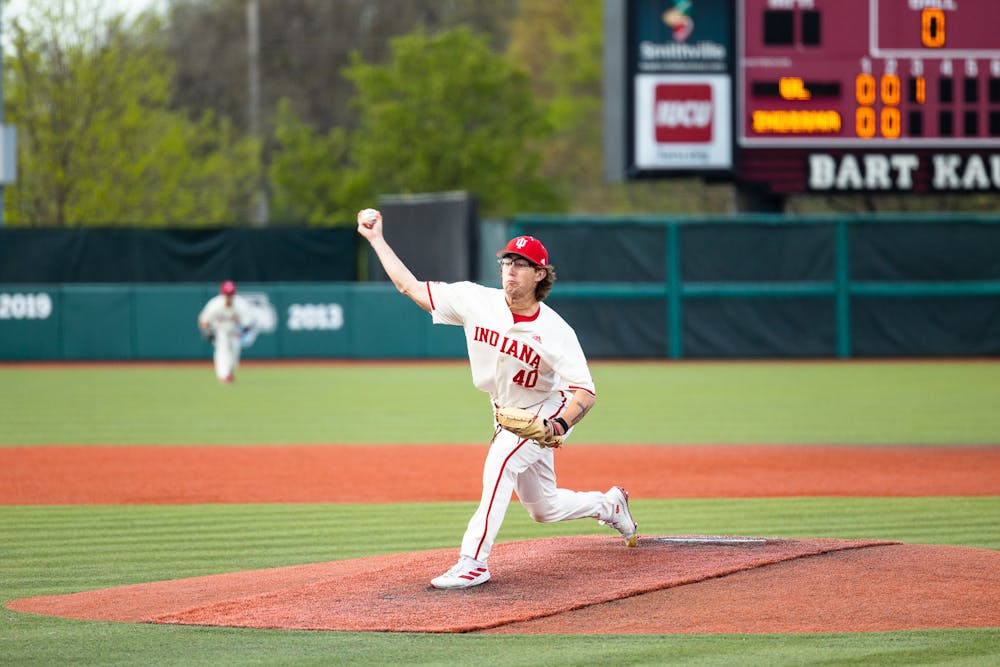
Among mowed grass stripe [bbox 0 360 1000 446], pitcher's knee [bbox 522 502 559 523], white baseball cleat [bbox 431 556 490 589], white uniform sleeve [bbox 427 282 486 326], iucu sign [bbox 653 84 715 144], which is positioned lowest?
mowed grass stripe [bbox 0 360 1000 446]

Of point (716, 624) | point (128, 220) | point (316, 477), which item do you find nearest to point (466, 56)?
point (128, 220)

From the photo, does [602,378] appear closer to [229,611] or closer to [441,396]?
[441,396]

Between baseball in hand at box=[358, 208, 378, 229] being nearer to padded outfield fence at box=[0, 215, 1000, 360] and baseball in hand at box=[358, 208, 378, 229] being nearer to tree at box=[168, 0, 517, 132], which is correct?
padded outfield fence at box=[0, 215, 1000, 360]

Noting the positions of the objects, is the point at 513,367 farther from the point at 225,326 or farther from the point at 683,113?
the point at 225,326

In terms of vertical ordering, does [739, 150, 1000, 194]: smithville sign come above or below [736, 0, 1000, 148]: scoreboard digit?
below

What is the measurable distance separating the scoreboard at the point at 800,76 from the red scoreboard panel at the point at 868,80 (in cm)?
1

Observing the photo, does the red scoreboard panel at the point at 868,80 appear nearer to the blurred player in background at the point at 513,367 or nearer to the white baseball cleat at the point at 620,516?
the white baseball cleat at the point at 620,516

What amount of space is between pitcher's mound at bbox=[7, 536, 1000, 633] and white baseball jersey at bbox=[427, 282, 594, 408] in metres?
0.83

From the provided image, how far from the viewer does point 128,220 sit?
38.0m

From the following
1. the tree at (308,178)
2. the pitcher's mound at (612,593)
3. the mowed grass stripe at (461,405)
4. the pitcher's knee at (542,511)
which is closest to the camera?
the pitcher's mound at (612,593)

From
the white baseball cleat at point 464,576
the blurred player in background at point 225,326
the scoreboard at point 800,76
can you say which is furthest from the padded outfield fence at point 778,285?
the white baseball cleat at point 464,576

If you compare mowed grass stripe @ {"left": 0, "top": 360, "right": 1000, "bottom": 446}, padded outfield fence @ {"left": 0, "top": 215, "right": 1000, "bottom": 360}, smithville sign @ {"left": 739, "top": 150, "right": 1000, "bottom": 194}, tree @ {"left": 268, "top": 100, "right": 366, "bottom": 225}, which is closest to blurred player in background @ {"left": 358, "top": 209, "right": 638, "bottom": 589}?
mowed grass stripe @ {"left": 0, "top": 360, "right": 1000, "bottom": 446}

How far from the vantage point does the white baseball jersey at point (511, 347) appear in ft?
20.8

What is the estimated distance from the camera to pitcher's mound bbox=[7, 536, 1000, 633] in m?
5.73
